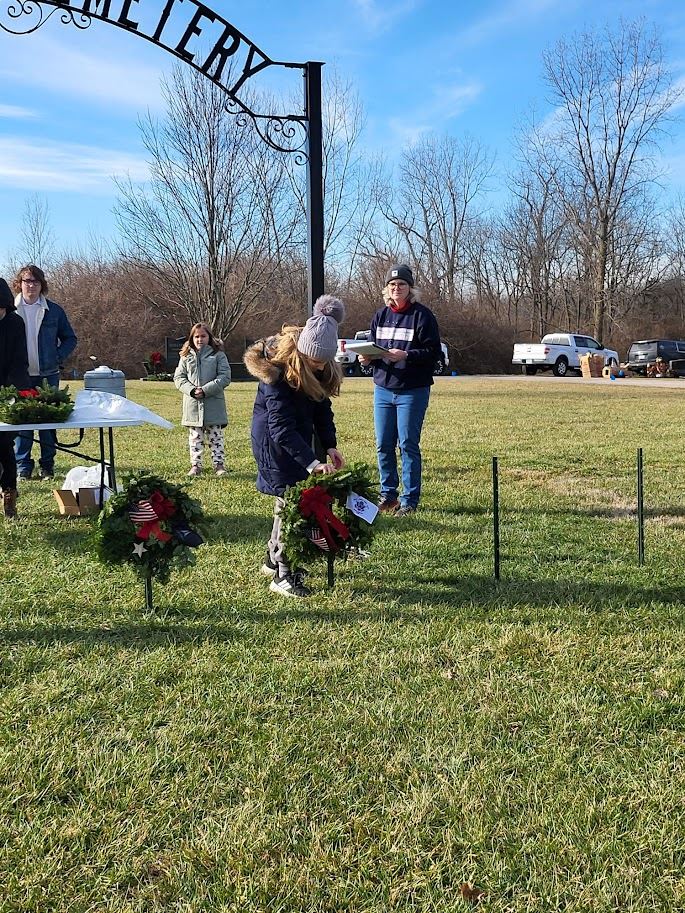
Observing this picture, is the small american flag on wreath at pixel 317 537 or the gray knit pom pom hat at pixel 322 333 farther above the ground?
the gray knit pom pom hat at pixel 322 333

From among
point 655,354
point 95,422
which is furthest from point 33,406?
point 655,354

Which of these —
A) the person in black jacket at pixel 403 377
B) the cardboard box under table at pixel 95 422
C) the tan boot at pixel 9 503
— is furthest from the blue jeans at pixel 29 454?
the person in black jacket at pixel 403 377

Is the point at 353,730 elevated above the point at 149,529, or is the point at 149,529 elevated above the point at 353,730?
the point at 149,529

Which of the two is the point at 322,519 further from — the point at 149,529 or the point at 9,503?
the point at 9,503

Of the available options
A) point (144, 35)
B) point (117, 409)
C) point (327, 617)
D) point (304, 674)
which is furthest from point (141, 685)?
point (144, 35)

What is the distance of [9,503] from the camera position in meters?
6.00

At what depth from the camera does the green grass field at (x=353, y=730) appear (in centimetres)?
210

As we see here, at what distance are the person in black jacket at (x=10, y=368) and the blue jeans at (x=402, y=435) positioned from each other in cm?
285

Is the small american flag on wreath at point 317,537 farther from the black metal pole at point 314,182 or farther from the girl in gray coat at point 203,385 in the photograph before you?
the girl in gray coat at point 203,385

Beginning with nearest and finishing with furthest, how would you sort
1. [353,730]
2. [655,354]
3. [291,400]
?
[353,730] < [291,400] < [655,354]

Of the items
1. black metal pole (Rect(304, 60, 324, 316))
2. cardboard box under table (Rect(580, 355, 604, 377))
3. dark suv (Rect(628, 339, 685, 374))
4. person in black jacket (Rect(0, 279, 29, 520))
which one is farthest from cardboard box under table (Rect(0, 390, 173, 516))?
dark suv (Rect(628, 339, 685, 374))

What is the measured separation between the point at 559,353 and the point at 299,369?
3336 centimetres

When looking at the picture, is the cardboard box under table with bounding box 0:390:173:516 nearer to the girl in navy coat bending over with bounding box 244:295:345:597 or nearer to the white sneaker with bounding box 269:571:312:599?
the girl in navy coat bending over with bounding box 244:295:345:597

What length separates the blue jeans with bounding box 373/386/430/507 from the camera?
20.1 feet
